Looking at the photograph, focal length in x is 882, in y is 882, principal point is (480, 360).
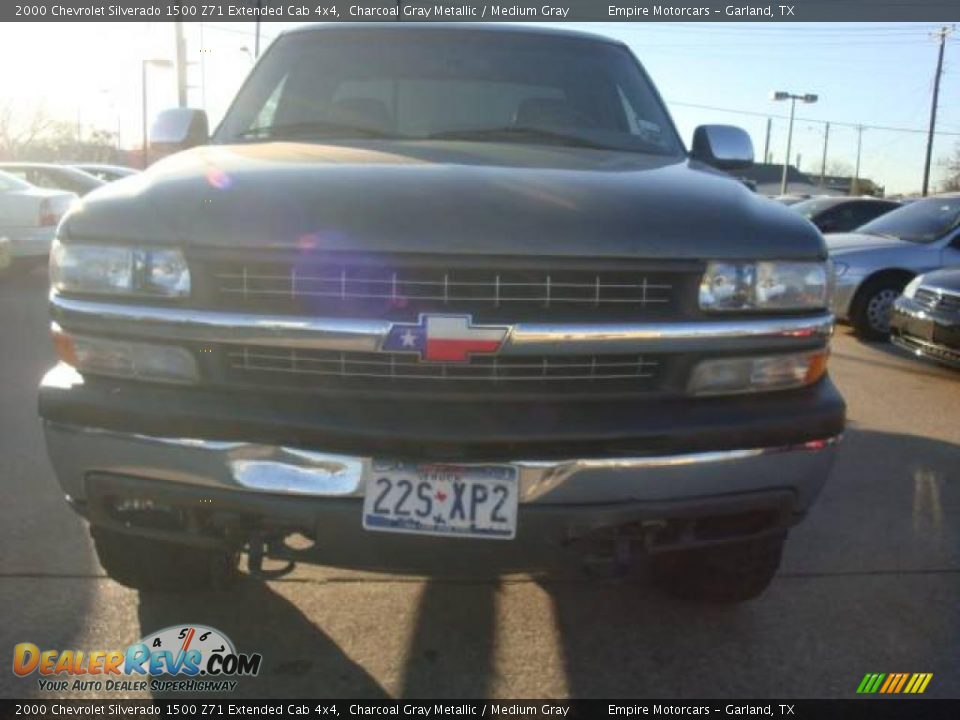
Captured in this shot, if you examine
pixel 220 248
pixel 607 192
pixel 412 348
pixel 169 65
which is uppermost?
pixel 169 65

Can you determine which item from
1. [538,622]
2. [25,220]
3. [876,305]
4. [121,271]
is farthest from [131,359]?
[25,220]

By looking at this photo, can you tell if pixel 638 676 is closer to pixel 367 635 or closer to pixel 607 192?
pixel 367 635

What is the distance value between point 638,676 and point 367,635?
32.9 inches

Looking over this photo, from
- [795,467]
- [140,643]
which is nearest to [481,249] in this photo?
[795,467]

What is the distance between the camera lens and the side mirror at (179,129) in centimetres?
365

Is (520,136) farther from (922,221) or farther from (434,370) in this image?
(922,221)

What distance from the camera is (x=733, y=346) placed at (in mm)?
2303

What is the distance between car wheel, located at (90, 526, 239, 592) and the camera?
8.79 feet

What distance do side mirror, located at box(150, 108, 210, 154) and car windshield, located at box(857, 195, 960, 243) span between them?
310 inches

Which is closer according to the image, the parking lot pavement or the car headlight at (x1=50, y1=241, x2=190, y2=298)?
the car headlight at (x1=50, y1=241, x2=190, y2=298)

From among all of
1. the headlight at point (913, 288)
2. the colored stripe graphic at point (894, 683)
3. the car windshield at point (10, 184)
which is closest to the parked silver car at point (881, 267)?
the headlight at point (913, 288)

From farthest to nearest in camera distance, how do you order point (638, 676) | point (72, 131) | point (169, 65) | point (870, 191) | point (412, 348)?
point (72, 131), point (870, 191), point (169, 65), point (638, 676), point (412, 348)

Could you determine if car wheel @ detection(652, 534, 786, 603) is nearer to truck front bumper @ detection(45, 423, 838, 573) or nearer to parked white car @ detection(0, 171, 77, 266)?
truck front bumper @ detection(45, 423, 838, 573)

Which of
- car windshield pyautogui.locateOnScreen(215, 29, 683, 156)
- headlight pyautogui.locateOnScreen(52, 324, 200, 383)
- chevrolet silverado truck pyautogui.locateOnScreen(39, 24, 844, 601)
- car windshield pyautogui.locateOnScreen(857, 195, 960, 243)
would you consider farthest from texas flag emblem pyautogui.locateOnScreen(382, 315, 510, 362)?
car windshield pyautogui.locateOnScreen(857, 195, 960, 243)
